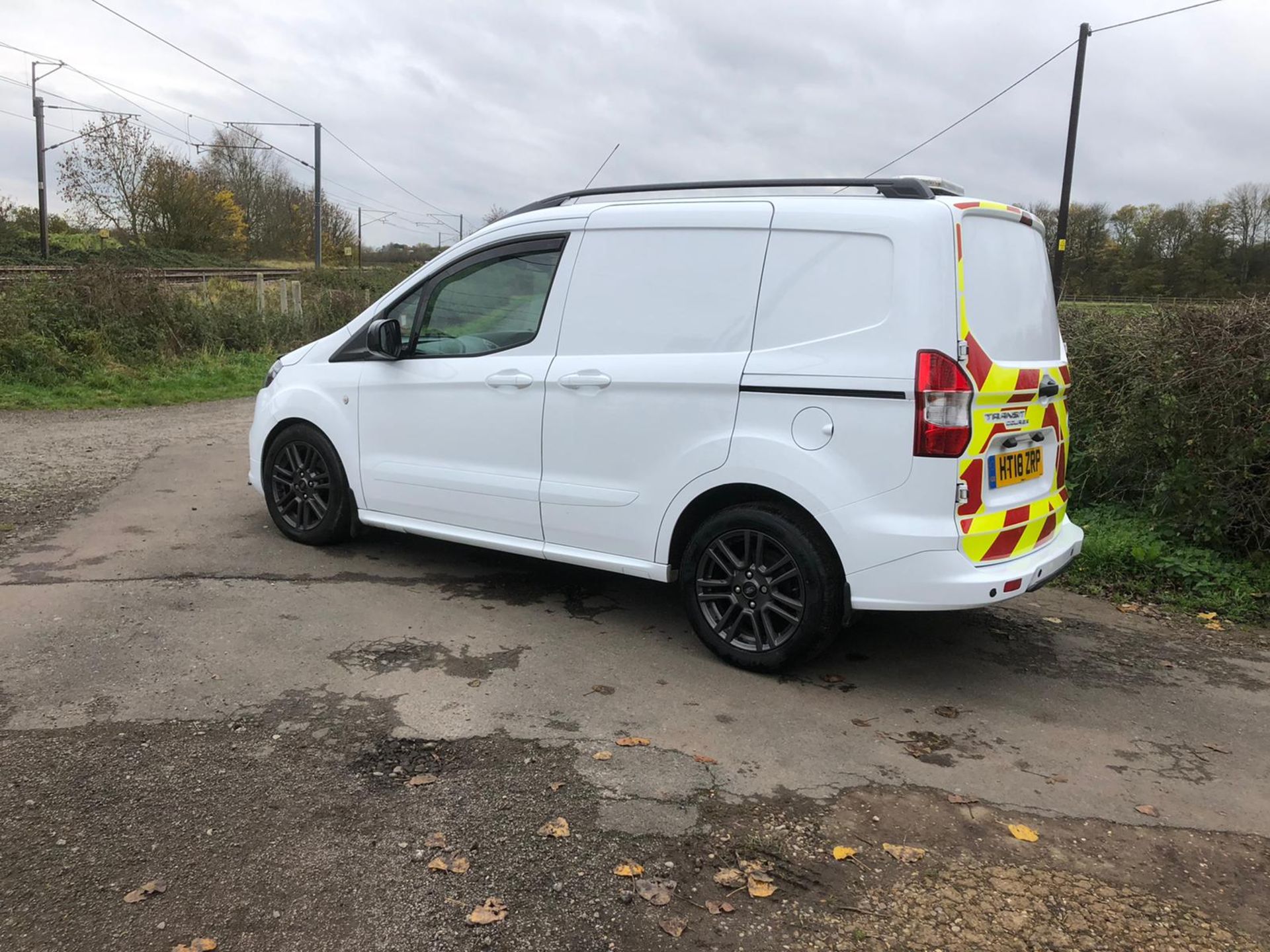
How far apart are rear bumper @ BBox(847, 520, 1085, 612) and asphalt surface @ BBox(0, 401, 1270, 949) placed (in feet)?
1.58

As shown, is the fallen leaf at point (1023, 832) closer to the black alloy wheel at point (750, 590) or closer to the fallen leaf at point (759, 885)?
the fallen leaf at point (759, 885)

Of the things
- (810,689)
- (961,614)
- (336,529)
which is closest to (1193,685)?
(961,614)

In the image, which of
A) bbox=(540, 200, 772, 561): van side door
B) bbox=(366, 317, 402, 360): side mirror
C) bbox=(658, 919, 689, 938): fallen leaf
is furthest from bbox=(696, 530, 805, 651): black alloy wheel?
bbox=(366, 317, 402, 360): side mirror

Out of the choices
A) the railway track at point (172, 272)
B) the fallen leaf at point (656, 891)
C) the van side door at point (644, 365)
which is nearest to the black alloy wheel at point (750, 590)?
the van side door at point (644, 365)

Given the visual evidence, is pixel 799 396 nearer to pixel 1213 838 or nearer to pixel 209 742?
pixel 1213 838

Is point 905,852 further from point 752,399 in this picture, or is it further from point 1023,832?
point 752,399

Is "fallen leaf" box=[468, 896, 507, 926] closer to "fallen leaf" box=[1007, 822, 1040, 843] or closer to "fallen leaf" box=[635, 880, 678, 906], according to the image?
"fallen leaf" box=[635, 880, 678, 906]

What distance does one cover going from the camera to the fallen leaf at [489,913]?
2461 mm

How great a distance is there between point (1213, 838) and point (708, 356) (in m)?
2.50

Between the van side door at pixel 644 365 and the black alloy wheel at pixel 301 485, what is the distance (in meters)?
1.80

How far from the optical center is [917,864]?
8.98 ft

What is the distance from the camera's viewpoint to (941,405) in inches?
139

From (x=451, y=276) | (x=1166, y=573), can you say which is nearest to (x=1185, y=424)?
(x=1166, y=573)

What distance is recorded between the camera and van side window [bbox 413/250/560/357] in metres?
4.72
